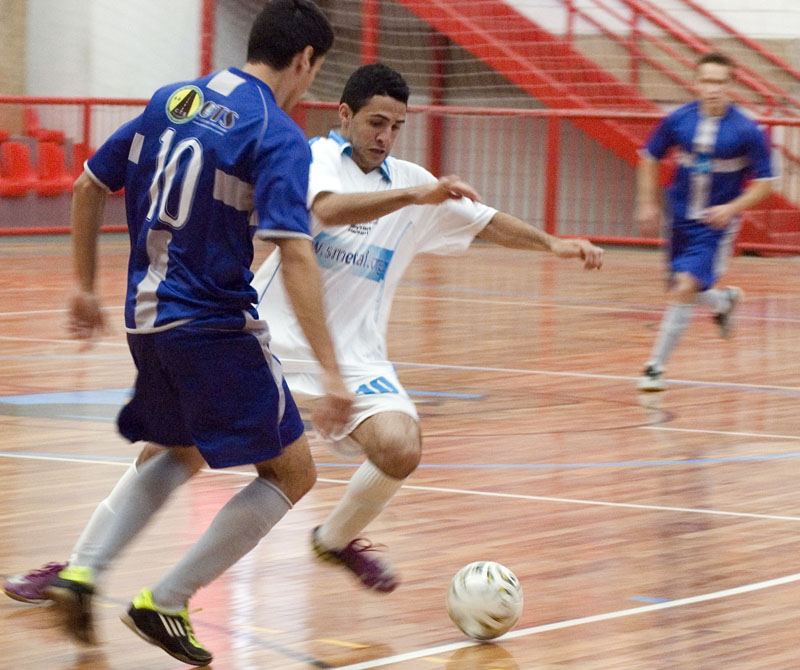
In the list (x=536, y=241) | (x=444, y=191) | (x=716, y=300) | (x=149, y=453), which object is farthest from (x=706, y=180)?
(x=149, y=453)

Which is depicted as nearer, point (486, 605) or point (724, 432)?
point (486, 605)

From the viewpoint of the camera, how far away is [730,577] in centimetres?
446

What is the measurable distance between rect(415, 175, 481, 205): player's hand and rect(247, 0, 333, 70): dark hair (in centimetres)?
41

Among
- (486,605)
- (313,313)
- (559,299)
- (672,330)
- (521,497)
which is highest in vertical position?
(313,313)

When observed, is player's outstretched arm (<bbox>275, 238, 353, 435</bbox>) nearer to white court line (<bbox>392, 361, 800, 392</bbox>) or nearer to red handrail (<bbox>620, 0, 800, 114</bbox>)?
white court line (<bbox>392, 361, 800, 392</bbox>)

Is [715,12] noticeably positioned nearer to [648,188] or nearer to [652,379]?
[648,188]

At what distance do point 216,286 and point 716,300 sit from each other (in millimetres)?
5662

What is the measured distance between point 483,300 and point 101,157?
8.64m

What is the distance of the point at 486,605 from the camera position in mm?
3785

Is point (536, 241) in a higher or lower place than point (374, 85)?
lower

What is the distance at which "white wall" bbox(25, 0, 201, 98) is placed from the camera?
17.4m

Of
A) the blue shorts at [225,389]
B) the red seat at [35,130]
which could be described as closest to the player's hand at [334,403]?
the blue shorts at [225,389]

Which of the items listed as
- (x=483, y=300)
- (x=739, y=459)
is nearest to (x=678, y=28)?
(x=483, y=300)

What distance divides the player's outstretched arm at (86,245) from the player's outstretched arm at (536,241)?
4.01 feet
